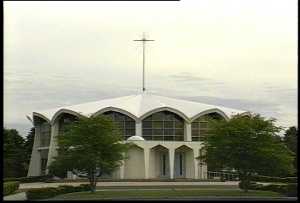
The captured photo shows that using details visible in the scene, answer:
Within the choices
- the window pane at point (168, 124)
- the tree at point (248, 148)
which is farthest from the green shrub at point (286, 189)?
the window pane at point (168, 124)

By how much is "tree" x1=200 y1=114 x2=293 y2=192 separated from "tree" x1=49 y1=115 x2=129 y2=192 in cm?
542

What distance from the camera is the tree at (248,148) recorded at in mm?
30078

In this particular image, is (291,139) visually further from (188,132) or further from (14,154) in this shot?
(14,154)

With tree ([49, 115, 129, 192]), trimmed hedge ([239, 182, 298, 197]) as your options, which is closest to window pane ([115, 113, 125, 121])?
tree ([49, 115, 129, 192])

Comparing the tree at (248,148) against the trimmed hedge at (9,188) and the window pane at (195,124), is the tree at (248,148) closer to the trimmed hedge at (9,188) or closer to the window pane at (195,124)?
the trimmed hedge at (9,188)

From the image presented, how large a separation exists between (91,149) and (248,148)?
874 cm

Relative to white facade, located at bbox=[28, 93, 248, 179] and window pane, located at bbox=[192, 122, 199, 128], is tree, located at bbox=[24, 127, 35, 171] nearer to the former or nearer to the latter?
white facade, located at bbox=[28, 93, 248, 179]

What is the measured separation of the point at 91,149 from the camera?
3200cm

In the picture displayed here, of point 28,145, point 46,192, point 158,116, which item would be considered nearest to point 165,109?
point 158,116

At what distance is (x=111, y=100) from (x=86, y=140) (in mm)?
29753

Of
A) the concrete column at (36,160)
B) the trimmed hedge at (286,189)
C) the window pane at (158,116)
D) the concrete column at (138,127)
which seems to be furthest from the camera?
the concrete column at (36,160)

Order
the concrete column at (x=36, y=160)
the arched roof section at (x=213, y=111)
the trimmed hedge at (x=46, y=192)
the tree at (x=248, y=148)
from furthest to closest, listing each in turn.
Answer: the concrete column at (x=36, y=160) < the arched roof section at (x=213, y=111) < the tree at (x=248, y=148) < the trimmed hedge at (x=46, y=192)

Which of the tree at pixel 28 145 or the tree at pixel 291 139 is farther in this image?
the tree at pixel 28 145

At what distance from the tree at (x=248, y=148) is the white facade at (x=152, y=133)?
22.6 metres
